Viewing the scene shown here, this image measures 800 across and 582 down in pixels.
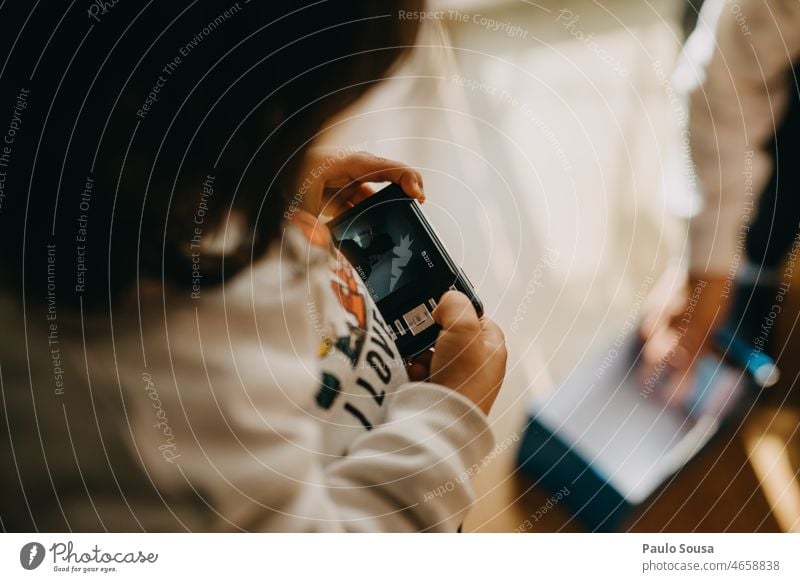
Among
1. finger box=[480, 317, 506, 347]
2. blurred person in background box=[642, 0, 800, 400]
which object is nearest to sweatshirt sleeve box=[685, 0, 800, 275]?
blurred person in background box=[642, 0, 800, 400]

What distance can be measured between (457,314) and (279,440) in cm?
16

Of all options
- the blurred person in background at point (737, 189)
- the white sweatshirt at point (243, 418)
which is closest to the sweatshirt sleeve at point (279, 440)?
the white sweatshirt at point (243, 418)

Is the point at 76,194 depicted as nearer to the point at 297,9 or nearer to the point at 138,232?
the point at 138,232

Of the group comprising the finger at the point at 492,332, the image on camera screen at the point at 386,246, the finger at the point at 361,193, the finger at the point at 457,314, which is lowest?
the finger at the point at 492,332

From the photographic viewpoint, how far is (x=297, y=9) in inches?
13.8

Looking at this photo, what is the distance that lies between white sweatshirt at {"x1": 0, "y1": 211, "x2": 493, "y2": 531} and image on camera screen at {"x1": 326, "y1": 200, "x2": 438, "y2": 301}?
1cm

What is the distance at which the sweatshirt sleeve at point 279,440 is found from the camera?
35 centimetres

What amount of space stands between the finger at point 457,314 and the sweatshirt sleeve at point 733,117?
0.55 ft

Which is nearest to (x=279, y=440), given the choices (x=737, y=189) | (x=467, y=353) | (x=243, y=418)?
(x=243, y=418)

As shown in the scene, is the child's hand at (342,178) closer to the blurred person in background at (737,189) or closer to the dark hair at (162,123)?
the dark hair at (162,123)

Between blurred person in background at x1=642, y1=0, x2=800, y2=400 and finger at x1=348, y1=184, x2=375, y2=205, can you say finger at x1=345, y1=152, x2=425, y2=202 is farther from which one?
blurred person in background at x1=642, y1=0, x2=800, y2=400

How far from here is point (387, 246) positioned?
1.12 feet
